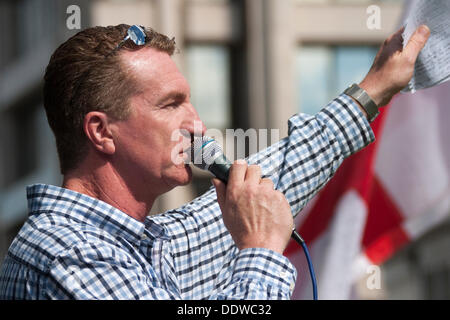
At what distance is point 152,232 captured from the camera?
2211mm

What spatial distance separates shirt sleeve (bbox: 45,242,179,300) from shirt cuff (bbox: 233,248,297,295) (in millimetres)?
177

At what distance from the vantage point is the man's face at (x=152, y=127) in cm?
219

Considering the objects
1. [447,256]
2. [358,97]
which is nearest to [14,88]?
[447,256]

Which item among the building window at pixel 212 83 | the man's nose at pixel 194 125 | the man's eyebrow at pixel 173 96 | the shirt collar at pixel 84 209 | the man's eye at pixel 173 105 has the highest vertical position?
the man's eyebrow at pixel 173 96

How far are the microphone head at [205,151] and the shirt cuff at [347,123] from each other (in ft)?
1.81

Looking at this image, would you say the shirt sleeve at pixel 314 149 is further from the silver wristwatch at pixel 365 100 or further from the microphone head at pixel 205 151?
the microphone head at pixel 205 151

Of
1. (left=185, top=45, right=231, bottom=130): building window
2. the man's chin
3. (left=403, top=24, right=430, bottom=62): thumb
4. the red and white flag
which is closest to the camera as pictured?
the man's chin

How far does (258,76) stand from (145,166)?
9.80 m

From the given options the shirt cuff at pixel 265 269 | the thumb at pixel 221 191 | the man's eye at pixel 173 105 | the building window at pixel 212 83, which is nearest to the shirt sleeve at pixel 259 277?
the shirt cuff at pixel 265 269

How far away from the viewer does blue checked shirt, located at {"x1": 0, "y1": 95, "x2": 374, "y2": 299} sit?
1816mm

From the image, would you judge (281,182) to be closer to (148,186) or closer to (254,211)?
(148,186)

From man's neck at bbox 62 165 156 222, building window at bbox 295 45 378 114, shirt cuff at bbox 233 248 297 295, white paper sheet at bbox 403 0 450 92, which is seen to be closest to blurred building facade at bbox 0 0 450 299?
building window at bbox 295 45 378 114

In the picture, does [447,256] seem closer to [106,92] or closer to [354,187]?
[354,187]

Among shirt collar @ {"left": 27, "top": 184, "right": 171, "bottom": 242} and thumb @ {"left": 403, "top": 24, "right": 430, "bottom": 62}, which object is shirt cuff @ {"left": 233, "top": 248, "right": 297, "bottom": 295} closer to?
shirt collar @ {"left": 27, "top": 184, "right": 171, "bottom": 242}
